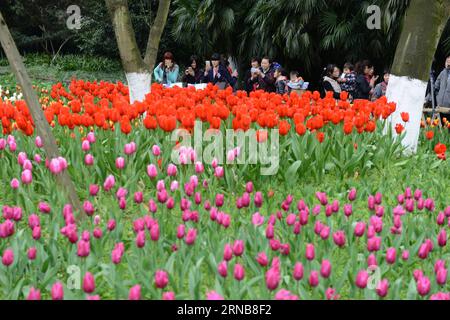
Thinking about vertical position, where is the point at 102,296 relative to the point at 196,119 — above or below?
below

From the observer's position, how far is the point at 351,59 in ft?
49.2

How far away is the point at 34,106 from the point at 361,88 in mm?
7391

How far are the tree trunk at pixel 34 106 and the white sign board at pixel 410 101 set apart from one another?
3.86 m

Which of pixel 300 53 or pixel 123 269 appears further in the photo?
pixel 300 53

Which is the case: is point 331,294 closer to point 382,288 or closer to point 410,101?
point 382,288

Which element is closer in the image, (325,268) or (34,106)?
(325,268)

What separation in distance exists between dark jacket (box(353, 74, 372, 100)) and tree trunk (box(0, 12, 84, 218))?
7.29 metres

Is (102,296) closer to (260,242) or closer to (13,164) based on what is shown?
(260,242)

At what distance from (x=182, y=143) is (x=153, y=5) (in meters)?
21.8

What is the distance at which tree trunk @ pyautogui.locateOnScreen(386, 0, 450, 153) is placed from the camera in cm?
705

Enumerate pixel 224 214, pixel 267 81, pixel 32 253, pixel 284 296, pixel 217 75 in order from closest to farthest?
pixel 284 296
pixel 32 253
pixel 224 214
pixel 267 81
pixel 217 75

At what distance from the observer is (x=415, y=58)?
7.12 m

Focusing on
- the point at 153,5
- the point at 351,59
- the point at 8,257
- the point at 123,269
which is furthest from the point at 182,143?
the point at 153,5

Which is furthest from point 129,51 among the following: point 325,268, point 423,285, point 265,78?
point 423,285
